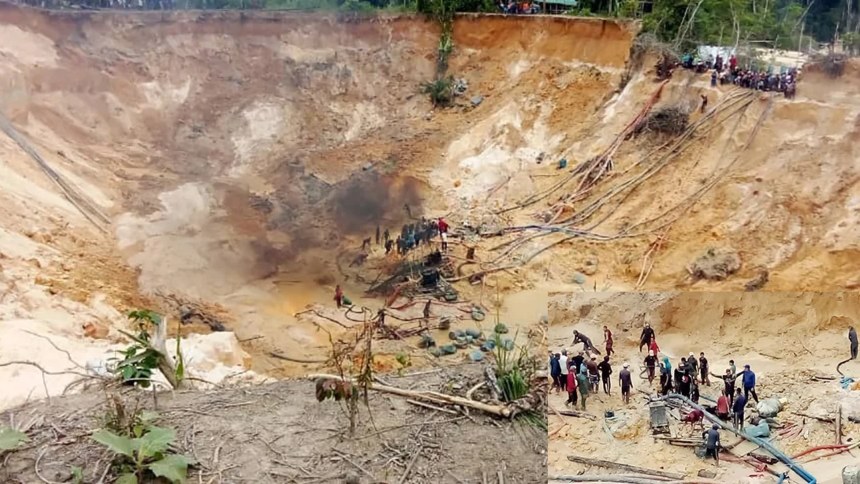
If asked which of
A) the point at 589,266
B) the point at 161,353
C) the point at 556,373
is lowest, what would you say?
the point at 589,266

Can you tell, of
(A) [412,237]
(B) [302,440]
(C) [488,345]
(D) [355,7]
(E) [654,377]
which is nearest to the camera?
(B) [302,440]

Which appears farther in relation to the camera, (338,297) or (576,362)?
(338,297)

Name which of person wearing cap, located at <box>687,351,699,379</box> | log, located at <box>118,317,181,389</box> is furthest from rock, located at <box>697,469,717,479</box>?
log, located at <box>118,317,181,389</box>

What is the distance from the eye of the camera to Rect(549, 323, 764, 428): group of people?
9125 millimetres

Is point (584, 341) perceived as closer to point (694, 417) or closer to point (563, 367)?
point (563, 367)

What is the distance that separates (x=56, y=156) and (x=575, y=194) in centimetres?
1477

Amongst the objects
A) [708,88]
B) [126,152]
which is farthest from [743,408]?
[126,152]

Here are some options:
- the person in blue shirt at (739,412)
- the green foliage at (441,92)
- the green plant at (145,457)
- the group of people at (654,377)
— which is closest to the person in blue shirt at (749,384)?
the group of people at (654,377)

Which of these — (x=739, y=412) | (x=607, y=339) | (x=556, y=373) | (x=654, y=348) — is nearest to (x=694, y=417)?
(x=739, y=412)

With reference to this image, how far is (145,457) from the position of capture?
6387 millimetres

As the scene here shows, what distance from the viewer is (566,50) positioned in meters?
28.4

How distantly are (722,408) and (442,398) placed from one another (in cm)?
384

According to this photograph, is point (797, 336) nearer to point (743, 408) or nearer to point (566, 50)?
point (743, 408)

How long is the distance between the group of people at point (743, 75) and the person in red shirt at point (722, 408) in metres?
12.7
